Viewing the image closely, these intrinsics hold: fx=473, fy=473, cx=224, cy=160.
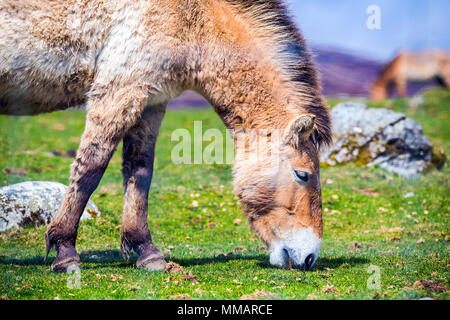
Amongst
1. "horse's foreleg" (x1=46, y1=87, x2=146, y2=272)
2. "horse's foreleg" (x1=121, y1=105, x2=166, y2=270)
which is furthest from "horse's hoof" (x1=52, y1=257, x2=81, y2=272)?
"horse's foreleg" (x1=121, y1=105, x2=166, y2=270)

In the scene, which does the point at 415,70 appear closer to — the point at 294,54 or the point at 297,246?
the point at 294,54

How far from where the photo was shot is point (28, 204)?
8.36 m

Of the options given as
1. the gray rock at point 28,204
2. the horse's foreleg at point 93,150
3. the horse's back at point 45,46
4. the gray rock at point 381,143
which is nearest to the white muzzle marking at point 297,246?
the horse's foreleg at point 93,150

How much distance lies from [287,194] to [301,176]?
11.2 inches

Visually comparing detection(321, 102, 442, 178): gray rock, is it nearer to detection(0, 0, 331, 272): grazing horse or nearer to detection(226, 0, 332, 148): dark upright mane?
detection(226, 0, 332, 148): dark upright mane

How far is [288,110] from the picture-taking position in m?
6.06

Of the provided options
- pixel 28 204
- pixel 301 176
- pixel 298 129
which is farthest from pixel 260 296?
pixel 28 204

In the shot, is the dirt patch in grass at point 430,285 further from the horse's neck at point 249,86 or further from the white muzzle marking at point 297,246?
the horse's neck at point 249,86

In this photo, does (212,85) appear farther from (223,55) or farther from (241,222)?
(241,222)

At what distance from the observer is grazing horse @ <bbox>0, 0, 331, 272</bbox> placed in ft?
18.9

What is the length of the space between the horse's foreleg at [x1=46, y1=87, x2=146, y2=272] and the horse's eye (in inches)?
82.6

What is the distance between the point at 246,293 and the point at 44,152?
1111cm

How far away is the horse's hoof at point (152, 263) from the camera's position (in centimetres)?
644
